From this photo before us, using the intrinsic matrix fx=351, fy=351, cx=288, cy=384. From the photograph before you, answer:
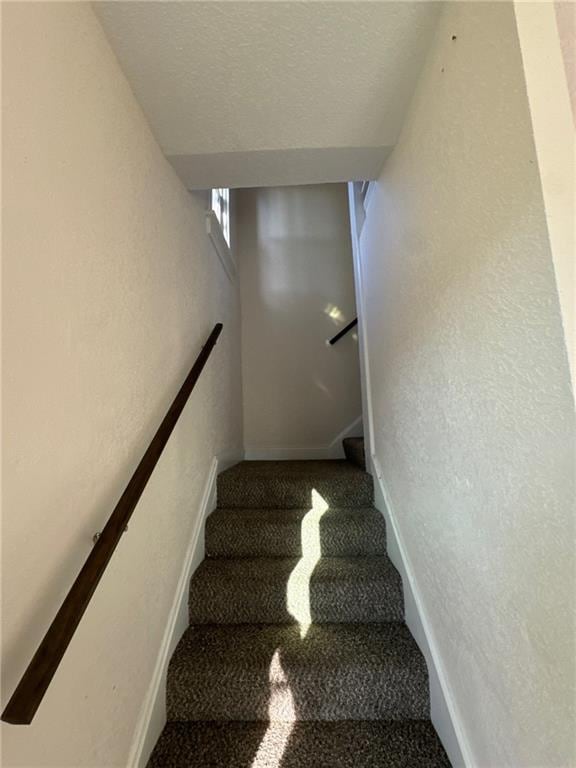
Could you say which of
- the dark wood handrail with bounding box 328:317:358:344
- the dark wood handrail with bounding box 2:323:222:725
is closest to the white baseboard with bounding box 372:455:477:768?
the dark wood handrail with bounding box 2:323:222:725

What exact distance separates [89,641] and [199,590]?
0.70 meters

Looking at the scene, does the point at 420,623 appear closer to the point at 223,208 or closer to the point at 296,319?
the point at 296,319

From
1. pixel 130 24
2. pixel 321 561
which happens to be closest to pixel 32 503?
pixel 130 24

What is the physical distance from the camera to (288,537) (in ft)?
5.54

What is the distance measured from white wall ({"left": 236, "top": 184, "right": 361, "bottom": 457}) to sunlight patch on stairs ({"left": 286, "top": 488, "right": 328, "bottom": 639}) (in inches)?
47.8

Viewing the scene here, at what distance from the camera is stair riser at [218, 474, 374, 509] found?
1.89 m

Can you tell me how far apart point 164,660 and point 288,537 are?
0.69 m

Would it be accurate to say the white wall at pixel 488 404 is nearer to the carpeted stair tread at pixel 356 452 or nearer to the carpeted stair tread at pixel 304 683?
the carpeted stair tread at pixel 304 683

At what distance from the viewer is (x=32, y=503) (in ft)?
2.04

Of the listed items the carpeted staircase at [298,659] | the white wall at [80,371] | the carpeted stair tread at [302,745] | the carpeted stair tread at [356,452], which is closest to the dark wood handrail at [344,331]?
the carpeted stair tread at [356,452]

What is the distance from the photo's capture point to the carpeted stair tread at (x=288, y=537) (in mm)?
1656

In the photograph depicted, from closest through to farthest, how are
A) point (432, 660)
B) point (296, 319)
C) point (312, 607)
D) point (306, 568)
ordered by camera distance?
1. point (432, 660)
2. point (312, 607)
3. point (306, 568)
4. point (296, 319)

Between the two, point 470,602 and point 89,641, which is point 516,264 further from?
point 89,641

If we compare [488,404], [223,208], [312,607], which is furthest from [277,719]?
[223,208]
